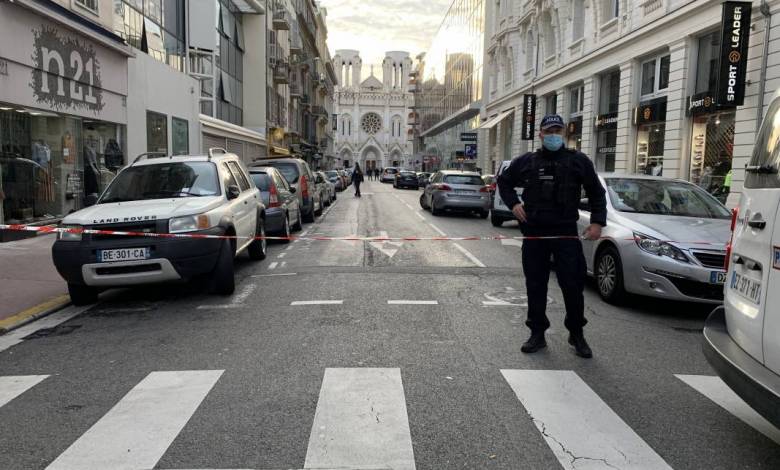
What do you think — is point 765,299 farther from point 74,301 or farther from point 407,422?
point 74,301

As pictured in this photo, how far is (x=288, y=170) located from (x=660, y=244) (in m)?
11.4

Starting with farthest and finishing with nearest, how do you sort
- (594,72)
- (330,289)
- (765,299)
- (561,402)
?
1. (594,72)
2. (330,289)
3. (561,402)
4. (765,299)

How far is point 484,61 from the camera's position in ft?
162

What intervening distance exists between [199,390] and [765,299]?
3491mm

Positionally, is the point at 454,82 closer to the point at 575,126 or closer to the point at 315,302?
the point at 575,126

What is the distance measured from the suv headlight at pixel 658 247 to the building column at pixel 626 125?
17.1 metres

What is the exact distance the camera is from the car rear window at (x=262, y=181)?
12.5 m

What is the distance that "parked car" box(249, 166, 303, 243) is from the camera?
12.1 metres

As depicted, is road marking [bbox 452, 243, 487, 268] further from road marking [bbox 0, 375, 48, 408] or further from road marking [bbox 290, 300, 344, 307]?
road marking [bbox 0, 375, 48, 408]

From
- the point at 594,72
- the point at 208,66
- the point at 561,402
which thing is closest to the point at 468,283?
the point at 561,402

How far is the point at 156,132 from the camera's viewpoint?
19719 millimetres

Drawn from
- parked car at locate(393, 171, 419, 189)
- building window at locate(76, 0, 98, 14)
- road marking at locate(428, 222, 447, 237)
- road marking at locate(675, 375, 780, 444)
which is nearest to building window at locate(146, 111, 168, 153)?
building window at locate(76, 0, 98, 14)

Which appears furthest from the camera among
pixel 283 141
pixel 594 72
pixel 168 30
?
pixel 283 141

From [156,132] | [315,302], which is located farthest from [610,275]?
[156,132]
